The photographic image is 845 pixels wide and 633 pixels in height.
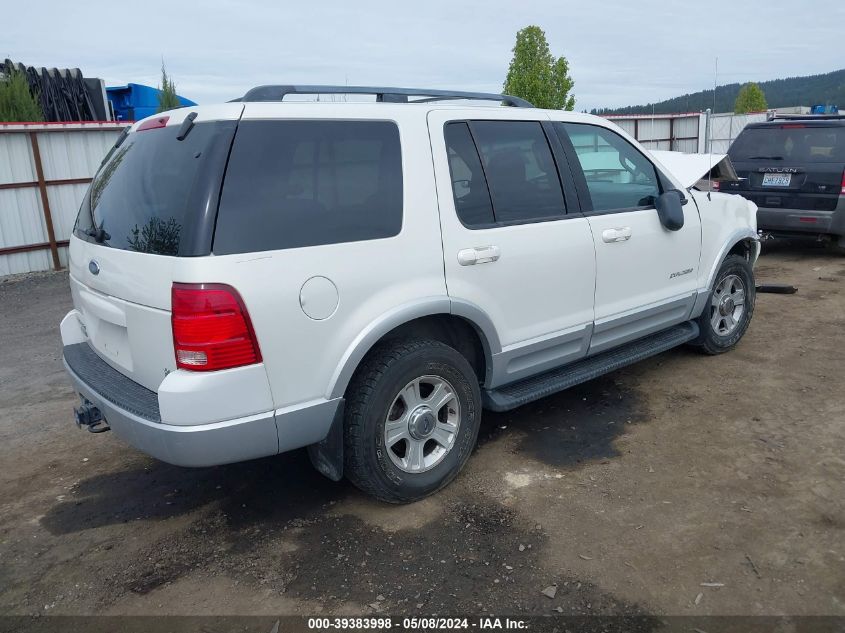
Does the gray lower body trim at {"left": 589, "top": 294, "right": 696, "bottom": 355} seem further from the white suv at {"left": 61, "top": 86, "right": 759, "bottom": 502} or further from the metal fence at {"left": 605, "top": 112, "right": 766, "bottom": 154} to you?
the metal fence at {"left": 605, "top": 112, "right": 766, "bottom": 154}

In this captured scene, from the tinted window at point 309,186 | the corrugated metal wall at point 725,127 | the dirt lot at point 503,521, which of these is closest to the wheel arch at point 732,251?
the dirt lot at point 503,521

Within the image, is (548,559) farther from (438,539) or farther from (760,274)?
(760,274)

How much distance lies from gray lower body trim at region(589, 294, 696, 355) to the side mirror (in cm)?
55

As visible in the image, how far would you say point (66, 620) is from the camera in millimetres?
2750

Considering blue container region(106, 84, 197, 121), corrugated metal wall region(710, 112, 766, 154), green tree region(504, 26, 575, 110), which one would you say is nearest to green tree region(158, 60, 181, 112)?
blue container region(106, 84, 197, 121)

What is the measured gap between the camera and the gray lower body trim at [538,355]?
3.78 meters

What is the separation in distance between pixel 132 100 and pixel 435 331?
17.8m

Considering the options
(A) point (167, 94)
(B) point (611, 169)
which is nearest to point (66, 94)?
(A) point (167, 94)

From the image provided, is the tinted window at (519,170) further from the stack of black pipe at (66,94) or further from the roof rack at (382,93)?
the stack of black pipe at (66,94)

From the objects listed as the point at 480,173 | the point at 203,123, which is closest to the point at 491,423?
the point at 480,173

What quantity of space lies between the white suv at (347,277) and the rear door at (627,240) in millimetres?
20

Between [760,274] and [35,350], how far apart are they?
26.7 ft

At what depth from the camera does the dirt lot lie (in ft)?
9.23

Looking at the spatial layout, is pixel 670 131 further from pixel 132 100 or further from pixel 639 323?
pixel 639 323
